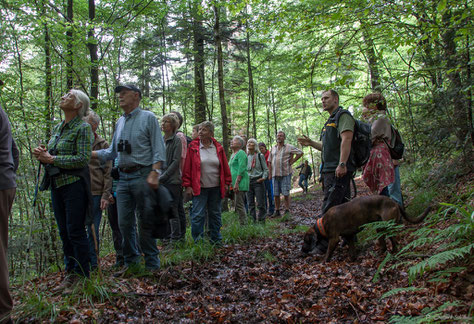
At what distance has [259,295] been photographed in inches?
142

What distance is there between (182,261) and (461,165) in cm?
588

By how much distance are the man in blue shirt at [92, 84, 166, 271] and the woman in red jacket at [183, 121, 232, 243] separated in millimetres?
1489

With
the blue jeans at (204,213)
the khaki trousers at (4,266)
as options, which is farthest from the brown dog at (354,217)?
the khaki trousers at (4,266)

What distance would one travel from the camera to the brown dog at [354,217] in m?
3.95

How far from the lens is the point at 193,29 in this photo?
13.2 metres

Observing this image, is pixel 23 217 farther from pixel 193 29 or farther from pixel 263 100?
pixel 263 100

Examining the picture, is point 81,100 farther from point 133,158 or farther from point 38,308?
point 38,308

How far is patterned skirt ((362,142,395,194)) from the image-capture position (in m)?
4.69

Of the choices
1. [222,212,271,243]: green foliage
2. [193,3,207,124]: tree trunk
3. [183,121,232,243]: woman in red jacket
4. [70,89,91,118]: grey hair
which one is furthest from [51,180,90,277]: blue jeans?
[193,3,207,124]: tree trunk

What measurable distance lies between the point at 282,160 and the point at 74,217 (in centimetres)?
679

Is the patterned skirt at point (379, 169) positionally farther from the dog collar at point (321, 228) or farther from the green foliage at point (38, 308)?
the green foliage at point (38, 308)

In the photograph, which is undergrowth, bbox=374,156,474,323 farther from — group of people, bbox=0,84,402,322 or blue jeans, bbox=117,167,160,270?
blue jeans, bbox=117,167,160,270

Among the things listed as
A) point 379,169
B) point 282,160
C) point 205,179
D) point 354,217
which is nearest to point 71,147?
point 205,179

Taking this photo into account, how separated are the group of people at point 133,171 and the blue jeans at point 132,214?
1 cm
